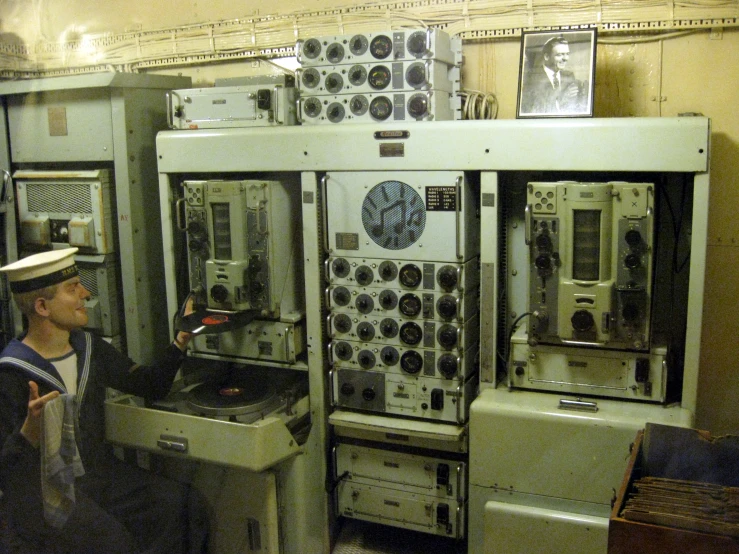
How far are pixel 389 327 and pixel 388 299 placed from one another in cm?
11

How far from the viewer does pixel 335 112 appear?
288 cm

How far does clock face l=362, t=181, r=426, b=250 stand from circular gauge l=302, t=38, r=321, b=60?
0.58m

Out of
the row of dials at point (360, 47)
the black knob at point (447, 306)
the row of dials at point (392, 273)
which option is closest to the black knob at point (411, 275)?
the row of dials at point (392, 273)

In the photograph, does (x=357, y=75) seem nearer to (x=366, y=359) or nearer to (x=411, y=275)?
(x=411, y=275)

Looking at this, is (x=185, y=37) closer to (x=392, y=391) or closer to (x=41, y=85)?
(x=41, y=85)

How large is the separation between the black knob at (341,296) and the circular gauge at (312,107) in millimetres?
702

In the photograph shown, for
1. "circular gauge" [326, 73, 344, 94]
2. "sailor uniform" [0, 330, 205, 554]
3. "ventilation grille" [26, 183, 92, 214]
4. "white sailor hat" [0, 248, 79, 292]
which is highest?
"circular gauge" [326, 73, 344, 94]

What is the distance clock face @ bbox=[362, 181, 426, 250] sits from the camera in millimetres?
2766

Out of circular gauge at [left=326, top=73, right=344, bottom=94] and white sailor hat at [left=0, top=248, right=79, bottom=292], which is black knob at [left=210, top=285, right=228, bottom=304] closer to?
white sailor hat at [left=0, top=248, right=79, bottom=292]

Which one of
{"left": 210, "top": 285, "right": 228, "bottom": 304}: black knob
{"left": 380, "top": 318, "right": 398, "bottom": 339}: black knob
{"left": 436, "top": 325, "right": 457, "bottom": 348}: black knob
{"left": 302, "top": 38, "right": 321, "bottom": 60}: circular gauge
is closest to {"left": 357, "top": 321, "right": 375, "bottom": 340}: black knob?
{"left": 380, "top": 318, "right": 398, "bottom": 339}: black knob

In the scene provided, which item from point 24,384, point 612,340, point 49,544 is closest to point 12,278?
point 24,384

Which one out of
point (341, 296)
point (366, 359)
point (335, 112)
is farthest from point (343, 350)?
point (335, 112)

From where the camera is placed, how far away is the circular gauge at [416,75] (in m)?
2.72

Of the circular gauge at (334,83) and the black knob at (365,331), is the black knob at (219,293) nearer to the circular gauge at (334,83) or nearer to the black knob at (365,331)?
the black knob at (365,331)
